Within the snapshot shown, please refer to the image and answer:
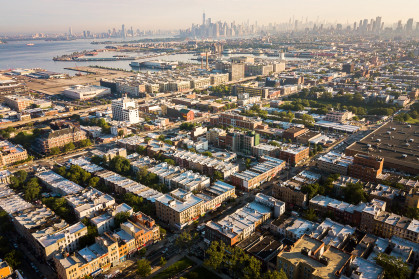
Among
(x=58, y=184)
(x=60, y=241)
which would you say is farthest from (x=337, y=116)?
(x=60, y=241)

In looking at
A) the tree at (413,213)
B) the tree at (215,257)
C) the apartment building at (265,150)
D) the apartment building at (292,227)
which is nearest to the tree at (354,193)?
the tree at (413,213)

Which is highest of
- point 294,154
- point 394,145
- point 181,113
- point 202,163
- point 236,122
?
point 181,113

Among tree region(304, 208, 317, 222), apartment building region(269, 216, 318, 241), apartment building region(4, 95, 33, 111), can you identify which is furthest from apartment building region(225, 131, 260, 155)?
apartment building region(4, 95, 33, 111)

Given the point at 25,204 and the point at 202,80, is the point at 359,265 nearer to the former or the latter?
the point at 25,204

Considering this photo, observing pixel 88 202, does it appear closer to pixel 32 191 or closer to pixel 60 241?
pixel 60 241

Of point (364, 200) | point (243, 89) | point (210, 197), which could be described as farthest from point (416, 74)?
point (210, 197)
